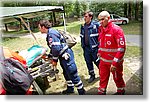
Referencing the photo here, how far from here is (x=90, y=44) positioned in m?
2.42

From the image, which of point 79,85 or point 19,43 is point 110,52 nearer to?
point 79,85

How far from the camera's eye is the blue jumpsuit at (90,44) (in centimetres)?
237

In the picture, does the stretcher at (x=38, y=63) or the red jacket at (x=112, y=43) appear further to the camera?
the stretcher at (x=38, y=63)

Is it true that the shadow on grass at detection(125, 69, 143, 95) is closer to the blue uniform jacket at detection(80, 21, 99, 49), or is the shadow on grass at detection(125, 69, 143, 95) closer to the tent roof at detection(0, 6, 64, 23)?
the blue uniform jacket at detection(80, 21, 99, 49)

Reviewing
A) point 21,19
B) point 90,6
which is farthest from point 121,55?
point 21,19

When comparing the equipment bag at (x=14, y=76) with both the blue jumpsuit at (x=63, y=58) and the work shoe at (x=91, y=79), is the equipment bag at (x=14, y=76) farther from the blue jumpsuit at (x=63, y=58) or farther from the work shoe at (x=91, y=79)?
the work shoe at (x=91, y=79)

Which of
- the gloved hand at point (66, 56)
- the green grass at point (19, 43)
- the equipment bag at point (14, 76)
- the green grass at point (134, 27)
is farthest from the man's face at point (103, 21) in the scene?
the equipment bag at point (14, 76)

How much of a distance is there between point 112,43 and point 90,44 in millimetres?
196

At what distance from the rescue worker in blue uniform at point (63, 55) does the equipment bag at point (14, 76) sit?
0.86 ft

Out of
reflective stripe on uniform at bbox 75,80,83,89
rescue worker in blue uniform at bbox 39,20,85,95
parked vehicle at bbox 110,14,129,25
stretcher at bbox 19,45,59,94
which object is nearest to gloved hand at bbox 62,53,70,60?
rescue worker in blue uniform at bbox 39,20,85,95

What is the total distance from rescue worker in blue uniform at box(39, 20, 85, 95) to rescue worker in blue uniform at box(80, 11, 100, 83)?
111 mm

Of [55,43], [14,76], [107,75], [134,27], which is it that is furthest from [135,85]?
[14,76]

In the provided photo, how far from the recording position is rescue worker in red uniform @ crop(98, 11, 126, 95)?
7.55 ft

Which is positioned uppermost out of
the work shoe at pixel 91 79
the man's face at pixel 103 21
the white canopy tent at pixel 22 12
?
the white canopy tent at pixel 22 12
